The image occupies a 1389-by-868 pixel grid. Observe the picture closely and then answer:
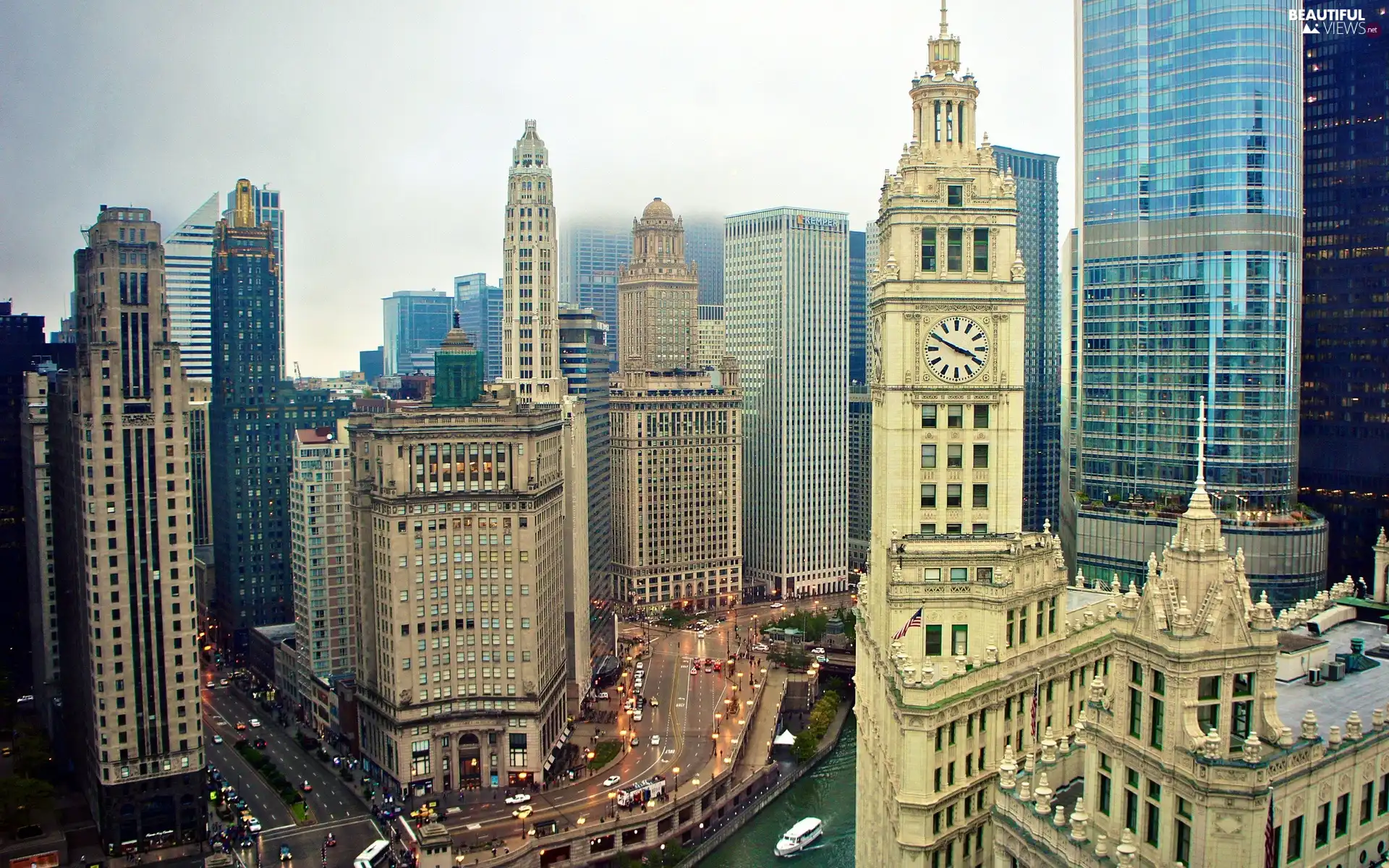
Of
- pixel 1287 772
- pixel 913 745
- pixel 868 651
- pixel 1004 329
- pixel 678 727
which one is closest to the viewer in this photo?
pixel 1287 772

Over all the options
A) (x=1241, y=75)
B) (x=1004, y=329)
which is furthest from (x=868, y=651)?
(x=1241, y=75)

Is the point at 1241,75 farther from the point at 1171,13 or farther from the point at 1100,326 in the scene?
the point at 1100,326

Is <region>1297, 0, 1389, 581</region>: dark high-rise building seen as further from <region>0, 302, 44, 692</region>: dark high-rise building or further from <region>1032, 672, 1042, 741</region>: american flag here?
<region>0, 302, 44, 692</region>: dark high-rise building

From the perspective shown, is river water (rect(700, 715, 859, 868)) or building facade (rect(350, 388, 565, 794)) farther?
building facade (rect(350, 388, 565, 794))

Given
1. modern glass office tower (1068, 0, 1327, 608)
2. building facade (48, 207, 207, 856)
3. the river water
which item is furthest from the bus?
modern glass office tower (1068, 0, 1327, 608)

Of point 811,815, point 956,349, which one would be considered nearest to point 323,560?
point 811,815

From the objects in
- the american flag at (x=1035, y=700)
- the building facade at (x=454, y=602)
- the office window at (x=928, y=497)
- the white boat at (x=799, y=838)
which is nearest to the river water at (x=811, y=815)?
the white boat at (x=799, y=838)
